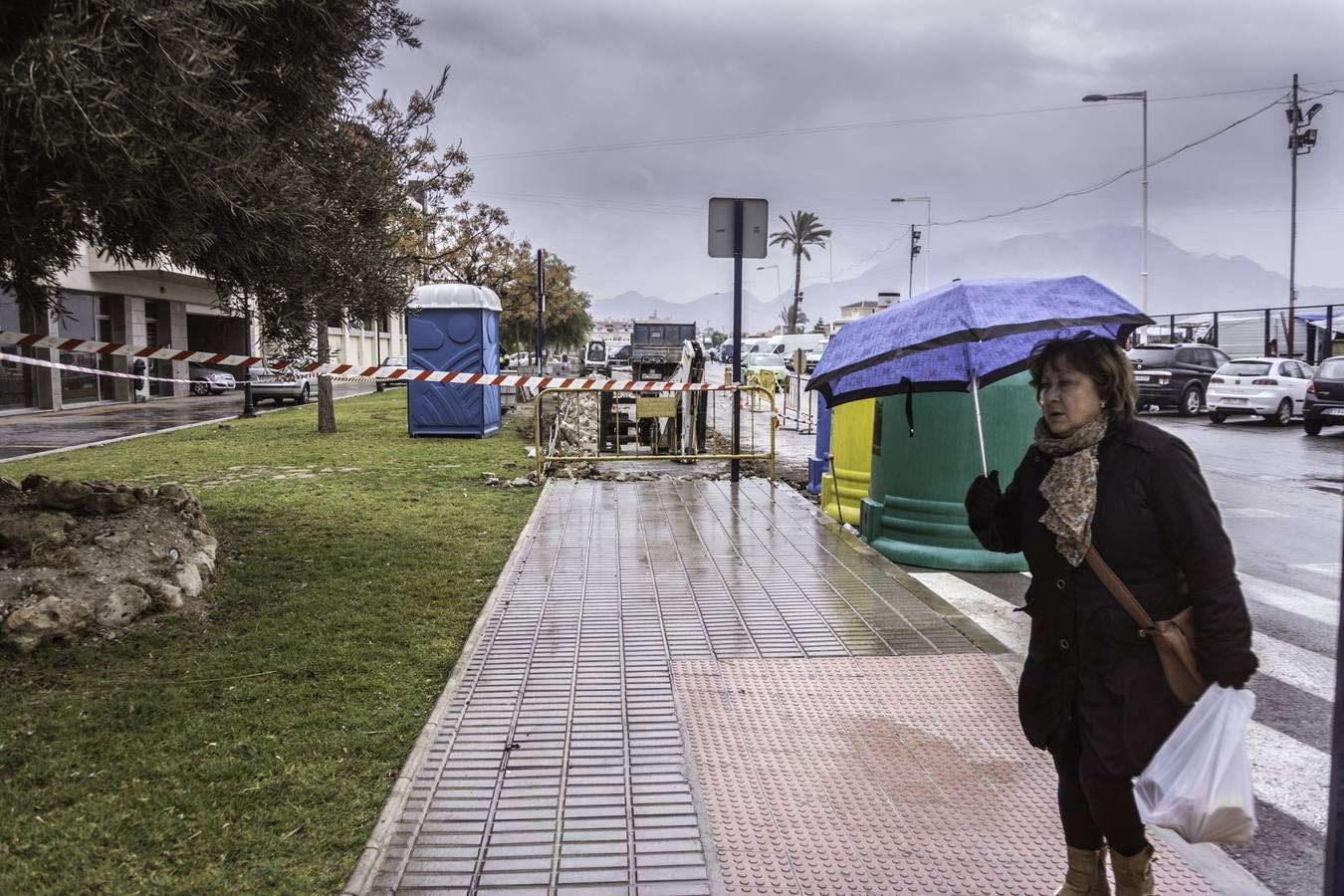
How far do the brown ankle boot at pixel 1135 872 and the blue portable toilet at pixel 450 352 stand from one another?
14.9 metres

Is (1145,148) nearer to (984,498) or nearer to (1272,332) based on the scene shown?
(1272,332)

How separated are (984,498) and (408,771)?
92.9 inches

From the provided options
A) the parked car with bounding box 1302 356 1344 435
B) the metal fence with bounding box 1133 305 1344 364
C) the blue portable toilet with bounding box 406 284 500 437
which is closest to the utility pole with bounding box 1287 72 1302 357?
the metal fence with bounding box 1133 305 1344 364

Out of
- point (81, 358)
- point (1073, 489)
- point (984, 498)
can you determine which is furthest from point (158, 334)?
point (1073, 489)

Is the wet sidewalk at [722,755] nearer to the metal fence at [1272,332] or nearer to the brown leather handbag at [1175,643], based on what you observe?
the brown leather handbag at [1175,643]

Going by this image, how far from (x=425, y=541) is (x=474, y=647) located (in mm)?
2913

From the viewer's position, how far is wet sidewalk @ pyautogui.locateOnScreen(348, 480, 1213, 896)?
123 inches

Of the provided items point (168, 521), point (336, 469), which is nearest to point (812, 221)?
point (336, 469)

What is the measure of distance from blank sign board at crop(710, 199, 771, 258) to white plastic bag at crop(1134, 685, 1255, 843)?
9.08 metres

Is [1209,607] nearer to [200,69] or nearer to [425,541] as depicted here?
[200,69]

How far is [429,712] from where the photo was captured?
14.1 feet

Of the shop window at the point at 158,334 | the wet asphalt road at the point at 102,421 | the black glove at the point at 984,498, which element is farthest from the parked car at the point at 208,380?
the black glove at the point at 984,498

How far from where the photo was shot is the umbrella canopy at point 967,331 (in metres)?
5.27

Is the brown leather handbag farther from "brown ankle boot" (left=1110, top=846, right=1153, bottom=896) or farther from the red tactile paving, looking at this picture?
the red tactile paving
